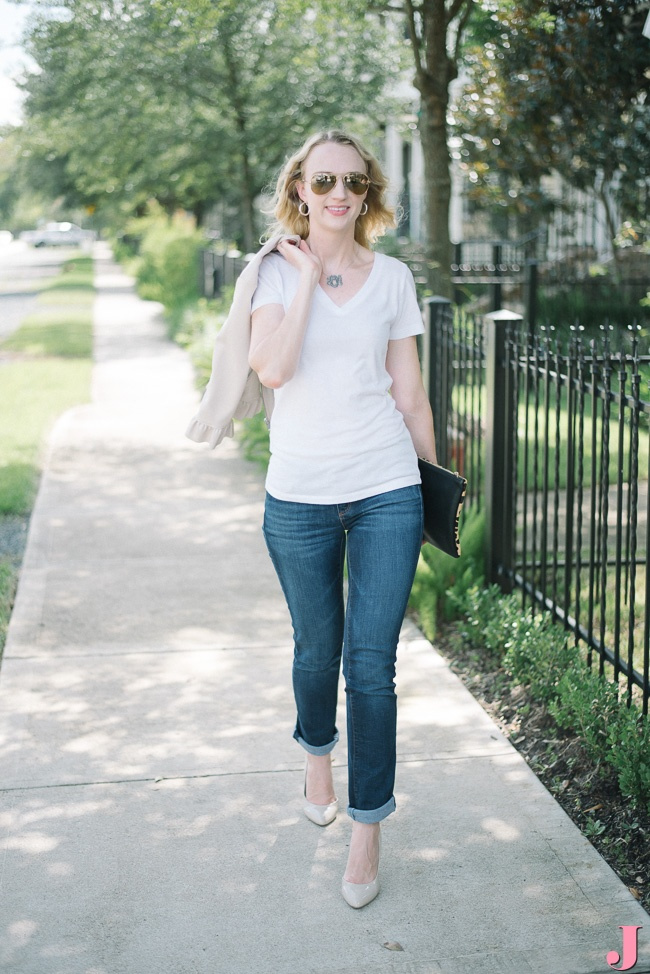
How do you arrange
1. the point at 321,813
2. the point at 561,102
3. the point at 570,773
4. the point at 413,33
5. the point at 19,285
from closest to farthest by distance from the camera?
the point at 321,813 → the point at 570,773 → the point at 413,33 → the point at 561,102 → the point at 19,285

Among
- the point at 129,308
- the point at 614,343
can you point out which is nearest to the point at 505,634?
the point at 614,343

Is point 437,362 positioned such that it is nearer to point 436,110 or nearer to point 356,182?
point 356,182

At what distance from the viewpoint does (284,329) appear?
9.64 feet

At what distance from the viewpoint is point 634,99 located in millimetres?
11953

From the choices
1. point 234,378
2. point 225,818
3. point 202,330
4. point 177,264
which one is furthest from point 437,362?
point 177,264

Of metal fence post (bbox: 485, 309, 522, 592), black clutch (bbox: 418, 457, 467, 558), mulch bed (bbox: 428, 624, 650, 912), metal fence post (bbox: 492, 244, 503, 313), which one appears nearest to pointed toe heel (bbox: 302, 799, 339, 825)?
mulch bed (bbox: 428, 624, 650, 912)

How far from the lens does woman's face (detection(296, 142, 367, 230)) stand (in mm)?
3074

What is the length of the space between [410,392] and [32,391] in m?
9.86

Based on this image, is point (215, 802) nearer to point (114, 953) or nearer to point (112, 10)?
point (114, 953)

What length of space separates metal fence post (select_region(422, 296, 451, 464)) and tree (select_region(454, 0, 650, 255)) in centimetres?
431

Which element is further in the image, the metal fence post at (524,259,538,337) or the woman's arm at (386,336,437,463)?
the metal fence post at (524,259,538,337)

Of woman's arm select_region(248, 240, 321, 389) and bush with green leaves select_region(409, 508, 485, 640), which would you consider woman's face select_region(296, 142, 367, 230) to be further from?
bush with green leaves select_region(409, 508, 485, 640)

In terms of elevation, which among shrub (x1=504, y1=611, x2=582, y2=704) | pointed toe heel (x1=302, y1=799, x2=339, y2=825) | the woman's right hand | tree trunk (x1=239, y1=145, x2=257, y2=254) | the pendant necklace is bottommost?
pointed toe heel (x1=302, y1=799, x2=339, y2=825)

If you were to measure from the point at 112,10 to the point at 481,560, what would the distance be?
10634 mm
